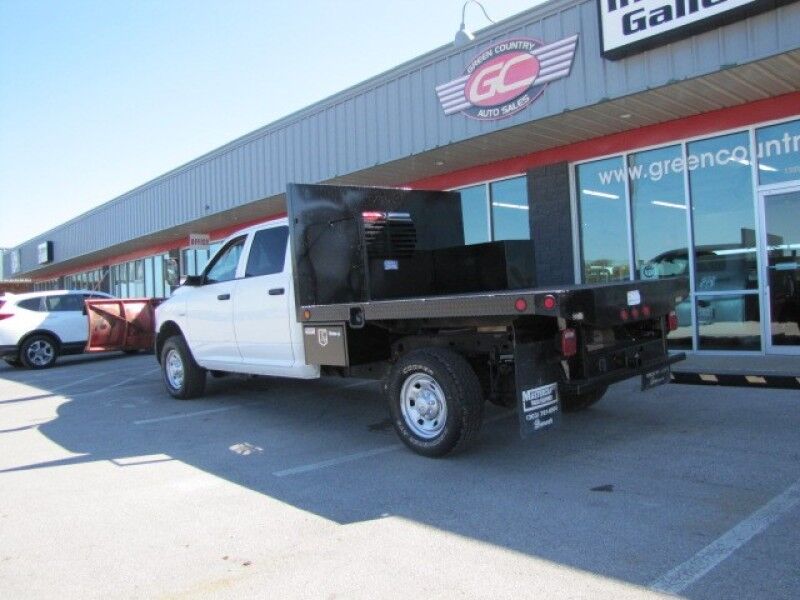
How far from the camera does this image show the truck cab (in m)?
6.41

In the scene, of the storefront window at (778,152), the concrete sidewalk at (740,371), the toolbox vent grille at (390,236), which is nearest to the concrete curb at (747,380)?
the concrete sidewalk at (740,371)

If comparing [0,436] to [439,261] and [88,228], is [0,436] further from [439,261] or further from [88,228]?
[88,228]

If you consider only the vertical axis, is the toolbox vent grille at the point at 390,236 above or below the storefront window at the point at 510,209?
below

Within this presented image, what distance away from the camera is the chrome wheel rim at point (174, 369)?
8320 mm

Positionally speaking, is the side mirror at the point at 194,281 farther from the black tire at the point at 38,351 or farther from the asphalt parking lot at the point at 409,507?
the black tire at the point at 38,351

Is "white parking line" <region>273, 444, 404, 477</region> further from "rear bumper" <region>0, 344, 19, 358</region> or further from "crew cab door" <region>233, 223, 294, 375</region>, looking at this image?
"rear bumper" <region>0, 344, 19, 358</region>

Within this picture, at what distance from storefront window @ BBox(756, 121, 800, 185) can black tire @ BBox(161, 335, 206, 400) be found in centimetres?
787

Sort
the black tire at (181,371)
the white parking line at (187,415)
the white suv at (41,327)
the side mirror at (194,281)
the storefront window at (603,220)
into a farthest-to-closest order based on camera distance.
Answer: the white suv at (41,327), the storefront window at (603,220), the black tire at (181,371), the side mirror at (194,281), the white parking line at (187,415)

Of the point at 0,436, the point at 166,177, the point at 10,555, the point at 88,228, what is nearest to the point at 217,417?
the point at 0,436

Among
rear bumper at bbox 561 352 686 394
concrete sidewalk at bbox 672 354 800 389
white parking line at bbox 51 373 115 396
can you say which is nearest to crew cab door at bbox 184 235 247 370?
white parking line at bbox 51 373 115 396

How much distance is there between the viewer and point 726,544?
3.27 metres

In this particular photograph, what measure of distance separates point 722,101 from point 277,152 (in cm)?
897

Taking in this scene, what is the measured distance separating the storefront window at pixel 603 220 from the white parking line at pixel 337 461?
5.95 meters

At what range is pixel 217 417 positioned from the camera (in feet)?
23.5
